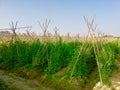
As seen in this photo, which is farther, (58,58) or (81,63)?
(58,58)

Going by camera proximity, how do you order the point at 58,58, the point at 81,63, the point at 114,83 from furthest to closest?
the point at 58,58
the point at 81,63
the point at 114,83

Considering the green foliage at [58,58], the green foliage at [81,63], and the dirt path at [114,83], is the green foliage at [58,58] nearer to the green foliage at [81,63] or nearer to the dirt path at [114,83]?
the green foliage at [81,63]

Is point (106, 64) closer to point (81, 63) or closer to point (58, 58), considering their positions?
point (81, 63)


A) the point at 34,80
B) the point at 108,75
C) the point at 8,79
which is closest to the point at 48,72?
the point at 34,80

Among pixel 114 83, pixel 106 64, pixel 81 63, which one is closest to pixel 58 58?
pixel 81 63

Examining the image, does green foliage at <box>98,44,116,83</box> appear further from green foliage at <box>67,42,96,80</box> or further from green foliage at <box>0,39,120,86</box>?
green foliage at <box>67,42,96,80</box>

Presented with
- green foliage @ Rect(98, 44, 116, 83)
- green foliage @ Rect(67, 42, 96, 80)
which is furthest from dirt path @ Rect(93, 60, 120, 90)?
green foliage @ Rect(67, 42, 96, 80)

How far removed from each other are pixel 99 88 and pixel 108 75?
53.2 inches

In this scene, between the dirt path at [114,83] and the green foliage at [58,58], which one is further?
the green foliage at [58,58]

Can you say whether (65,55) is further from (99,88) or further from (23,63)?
(99,88)

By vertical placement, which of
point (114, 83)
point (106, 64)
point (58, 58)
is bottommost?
point (114, 83)

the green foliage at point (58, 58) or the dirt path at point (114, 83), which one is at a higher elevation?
the green foliage at point (58, 58)

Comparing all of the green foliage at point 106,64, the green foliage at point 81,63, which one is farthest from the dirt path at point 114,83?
the green foliage at point 81,63

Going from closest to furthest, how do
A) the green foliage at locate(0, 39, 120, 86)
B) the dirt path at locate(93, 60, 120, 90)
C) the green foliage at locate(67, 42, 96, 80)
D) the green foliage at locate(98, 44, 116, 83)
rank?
the dirt path at locate(93, 60, 120, 90)
the green foliage at locate(98, 44, 116, 83)
the green foliage at locate(67, 42, 96, 80)
the green foliage at locate(0, 39, 120, 86)
